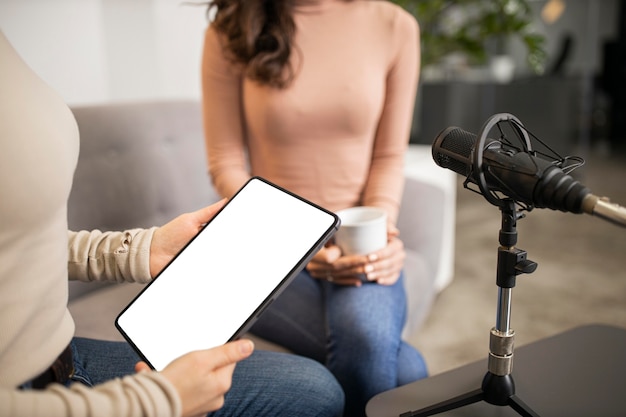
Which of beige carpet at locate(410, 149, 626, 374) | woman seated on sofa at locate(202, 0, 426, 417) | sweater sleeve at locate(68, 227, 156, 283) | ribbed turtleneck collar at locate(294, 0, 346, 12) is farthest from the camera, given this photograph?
beige carpet at locate(410, 149, 626, 374)

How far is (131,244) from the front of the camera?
0.67 metres

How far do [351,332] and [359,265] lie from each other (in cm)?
11

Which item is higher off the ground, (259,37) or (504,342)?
(259,37)

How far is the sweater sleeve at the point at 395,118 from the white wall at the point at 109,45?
0.42m

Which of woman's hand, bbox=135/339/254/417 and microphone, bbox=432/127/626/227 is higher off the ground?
microphone, bbox=432/127/626/227

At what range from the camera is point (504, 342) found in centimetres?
58

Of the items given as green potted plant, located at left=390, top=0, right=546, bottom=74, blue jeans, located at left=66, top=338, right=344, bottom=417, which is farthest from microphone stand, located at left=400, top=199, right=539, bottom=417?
green potted plant, located at left=390, top=0, right=546, bottom=74

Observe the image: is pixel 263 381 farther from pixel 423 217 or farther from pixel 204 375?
pixel 423 217

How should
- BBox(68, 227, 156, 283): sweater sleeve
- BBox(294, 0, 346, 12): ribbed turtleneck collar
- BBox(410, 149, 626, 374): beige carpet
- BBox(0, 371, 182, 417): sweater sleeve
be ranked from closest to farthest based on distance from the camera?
BBox(0, 371, 182, 417): sweater sleeve → BBox(68, 227, 156, 283): sweater sleeve → BBox(294, 0, 346, 12): ribbed turtleneck collar → BBox(410, 149, 626, 374): beige carpet

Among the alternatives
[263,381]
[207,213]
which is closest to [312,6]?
[207,213]

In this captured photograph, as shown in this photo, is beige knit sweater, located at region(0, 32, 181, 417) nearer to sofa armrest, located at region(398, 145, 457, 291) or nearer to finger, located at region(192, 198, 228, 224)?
finger, located at region(192, 198, 228, 224)

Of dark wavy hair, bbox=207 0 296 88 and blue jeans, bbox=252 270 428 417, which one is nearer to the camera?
blue jeans, bbox=252 270 428 417

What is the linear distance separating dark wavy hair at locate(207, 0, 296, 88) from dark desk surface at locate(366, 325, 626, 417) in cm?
60

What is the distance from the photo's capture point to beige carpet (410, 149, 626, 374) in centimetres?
162
